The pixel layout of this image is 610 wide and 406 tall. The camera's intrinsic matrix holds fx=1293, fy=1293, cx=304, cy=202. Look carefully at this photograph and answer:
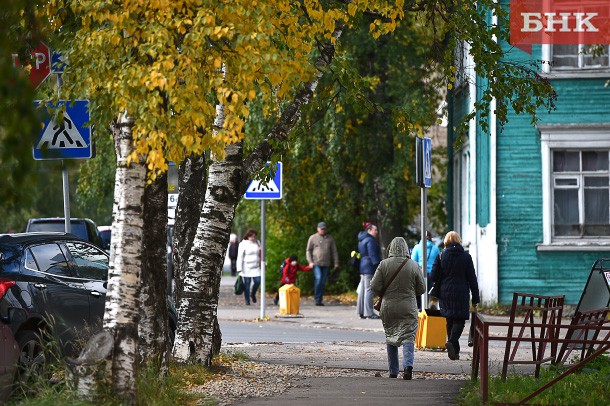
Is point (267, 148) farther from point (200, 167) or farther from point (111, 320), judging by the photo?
point (111, 320)

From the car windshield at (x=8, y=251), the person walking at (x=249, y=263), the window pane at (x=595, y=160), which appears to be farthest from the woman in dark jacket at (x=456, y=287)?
the person walking at (x=249, y=263)

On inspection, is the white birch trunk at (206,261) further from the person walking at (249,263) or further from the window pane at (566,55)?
the person walking at (249,263)

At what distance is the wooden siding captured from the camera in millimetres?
→ 25938

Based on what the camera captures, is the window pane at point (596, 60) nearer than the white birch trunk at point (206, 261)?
No

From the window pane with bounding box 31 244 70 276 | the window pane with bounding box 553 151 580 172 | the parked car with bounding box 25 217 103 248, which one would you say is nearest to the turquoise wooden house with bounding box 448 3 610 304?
the window pane with bounding box 553 151 580 172

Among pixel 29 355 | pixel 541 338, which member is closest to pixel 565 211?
pixel 541 338

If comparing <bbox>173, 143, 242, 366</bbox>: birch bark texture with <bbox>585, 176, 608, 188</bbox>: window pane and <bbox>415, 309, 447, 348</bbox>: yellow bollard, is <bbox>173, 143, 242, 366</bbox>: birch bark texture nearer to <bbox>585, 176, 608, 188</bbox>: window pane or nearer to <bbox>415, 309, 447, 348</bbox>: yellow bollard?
<bbox>415, 309, 447, 348</bbox>: yellow bollard

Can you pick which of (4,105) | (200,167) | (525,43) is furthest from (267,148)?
(525,43)

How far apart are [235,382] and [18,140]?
7896 mm

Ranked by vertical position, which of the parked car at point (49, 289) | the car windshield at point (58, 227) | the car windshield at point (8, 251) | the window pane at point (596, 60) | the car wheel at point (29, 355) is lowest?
the car wheel at point (29, 355)

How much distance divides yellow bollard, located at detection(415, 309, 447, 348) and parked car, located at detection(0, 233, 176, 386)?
557 cm

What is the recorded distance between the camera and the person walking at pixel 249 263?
3009cm

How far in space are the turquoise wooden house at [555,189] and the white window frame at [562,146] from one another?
2 centimetres

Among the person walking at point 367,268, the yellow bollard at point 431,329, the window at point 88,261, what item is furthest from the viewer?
the person walking at point 367,268
